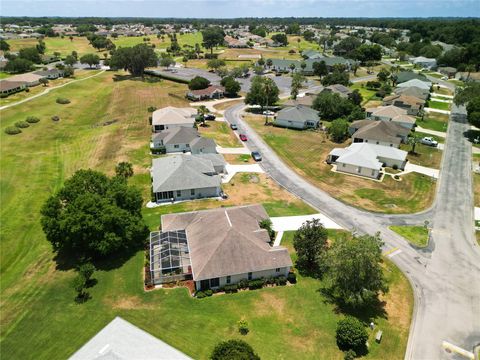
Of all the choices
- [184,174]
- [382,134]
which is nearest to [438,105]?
[382,134]

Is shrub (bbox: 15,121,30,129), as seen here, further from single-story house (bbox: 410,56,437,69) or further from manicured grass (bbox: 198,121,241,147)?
single-story house (bbox: 410,56,437,69)

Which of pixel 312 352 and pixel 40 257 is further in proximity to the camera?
pixel 40 257

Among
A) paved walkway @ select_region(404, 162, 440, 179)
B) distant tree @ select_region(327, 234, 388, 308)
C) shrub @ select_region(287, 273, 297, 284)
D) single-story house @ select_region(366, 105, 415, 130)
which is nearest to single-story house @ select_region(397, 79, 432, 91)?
single-story house @ select_region(366, 105, 415, 130)

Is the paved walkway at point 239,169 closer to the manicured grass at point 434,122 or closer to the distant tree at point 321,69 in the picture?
the manicured grass at point 434,122

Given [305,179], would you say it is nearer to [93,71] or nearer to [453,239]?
[453,239]

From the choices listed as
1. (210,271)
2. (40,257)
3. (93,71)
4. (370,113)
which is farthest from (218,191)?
(93,71)
